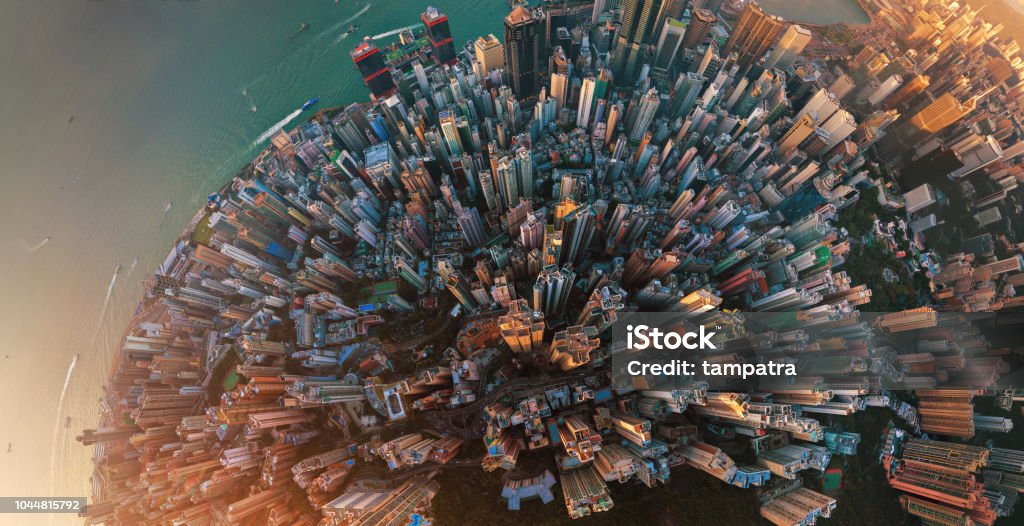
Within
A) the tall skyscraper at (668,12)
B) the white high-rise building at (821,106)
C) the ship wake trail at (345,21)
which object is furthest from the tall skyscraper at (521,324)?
the ship wake trail at (345,21)

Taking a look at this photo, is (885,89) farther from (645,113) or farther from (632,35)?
(645,113)

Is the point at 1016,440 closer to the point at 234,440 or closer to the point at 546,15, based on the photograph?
the point at 546,15

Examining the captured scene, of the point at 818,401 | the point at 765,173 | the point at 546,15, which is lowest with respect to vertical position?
the point at 818,401

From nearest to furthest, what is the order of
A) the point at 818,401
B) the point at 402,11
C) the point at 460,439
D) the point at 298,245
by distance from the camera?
the point at 818,401
the point at 460,439
the point at 298,245
the point at 402,11

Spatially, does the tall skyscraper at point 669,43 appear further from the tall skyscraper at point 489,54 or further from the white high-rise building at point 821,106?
the tall skyscraper at point 489,54

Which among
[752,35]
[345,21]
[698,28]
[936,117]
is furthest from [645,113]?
[345,21]

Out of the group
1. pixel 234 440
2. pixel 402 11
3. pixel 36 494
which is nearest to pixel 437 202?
pixel 234 440

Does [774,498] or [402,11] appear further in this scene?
[402,11]

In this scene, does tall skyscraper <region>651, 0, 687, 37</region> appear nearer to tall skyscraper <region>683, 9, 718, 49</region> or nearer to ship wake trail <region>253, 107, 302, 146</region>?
tall skyscraper <region>683, 9, 718, 49</region>
